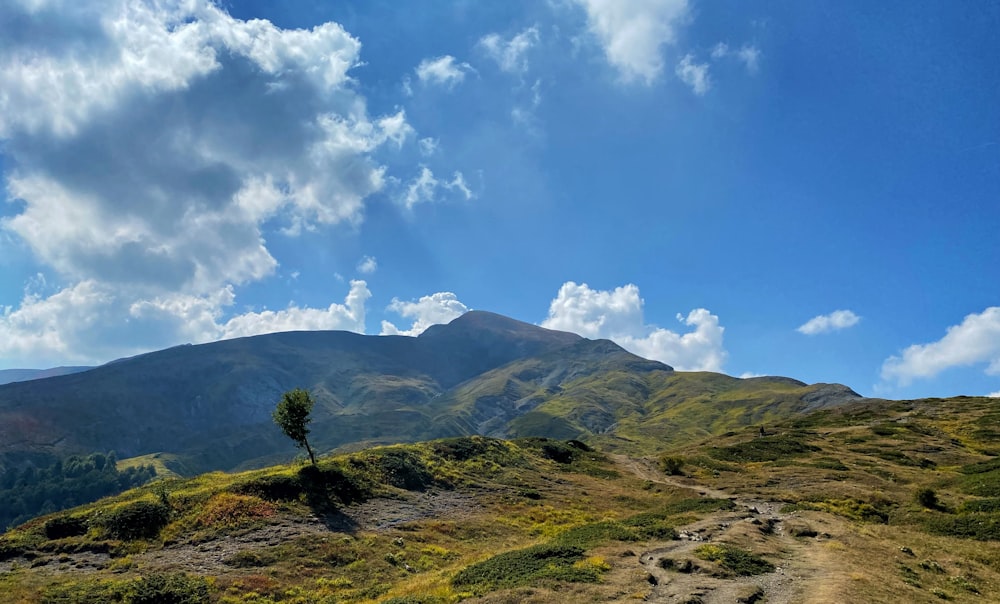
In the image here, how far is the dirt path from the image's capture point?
23297mm

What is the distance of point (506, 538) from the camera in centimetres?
4522

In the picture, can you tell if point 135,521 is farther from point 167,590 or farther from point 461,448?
point 461,448

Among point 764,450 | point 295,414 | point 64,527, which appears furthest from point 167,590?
point 764,450

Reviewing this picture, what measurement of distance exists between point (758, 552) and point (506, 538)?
21.9 meters

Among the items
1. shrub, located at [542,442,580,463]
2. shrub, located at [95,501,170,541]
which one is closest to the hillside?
shrub, located at [95,501,170,541]

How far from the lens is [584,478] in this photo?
76.7 m

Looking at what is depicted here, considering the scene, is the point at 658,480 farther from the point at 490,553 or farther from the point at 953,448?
the point at 953,448

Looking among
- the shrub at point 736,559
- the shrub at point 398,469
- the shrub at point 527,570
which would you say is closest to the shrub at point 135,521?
the shrub at point 398,469

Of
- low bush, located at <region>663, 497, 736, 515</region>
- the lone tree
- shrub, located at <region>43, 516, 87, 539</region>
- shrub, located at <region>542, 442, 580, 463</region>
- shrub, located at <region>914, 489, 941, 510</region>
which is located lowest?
shrub, located at <region>43, 516, 87, 539</region>

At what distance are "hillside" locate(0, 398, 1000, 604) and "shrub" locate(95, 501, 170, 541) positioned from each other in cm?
13

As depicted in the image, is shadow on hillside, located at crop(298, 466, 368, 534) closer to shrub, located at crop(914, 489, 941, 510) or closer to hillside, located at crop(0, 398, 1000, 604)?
hillside, located at crop(0, 398, 1000, 604)

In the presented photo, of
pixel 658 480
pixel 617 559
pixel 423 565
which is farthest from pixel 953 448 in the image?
pixel 423 565

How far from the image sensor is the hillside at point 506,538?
26.5 meters

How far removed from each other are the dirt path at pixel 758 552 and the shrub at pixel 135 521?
38.1m
